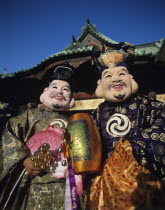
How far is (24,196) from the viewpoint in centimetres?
265

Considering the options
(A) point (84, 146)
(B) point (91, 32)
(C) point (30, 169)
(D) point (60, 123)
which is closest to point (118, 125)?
(A) point (84, 146)

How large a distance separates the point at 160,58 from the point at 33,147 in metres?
2.42

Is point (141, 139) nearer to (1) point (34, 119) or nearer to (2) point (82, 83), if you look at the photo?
(1) point (34, 119)

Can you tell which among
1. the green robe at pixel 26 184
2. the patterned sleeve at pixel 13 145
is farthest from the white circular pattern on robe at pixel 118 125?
the patterned sleeve at pixel 13 145

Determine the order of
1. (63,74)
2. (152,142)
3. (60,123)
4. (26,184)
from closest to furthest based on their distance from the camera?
(152,142)
(26,184)
(60,123)
(63,74)

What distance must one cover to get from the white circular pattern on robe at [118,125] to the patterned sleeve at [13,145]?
52.2 inches

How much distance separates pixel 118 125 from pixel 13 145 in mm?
1648

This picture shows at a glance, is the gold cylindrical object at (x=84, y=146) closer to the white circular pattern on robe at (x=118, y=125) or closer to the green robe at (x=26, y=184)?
the white circular pattern on robe at (x=118, y=125)

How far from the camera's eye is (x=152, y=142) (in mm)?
2000

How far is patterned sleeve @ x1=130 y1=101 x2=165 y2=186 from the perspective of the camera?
6.15 feet

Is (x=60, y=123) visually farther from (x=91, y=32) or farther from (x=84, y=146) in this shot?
(x=91, y=32)

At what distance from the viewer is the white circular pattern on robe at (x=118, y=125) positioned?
2.32 meters

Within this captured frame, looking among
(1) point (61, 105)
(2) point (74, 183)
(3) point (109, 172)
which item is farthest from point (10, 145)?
(3) point (109, 172)

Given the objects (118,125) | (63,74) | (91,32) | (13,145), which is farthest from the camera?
(91,32)
